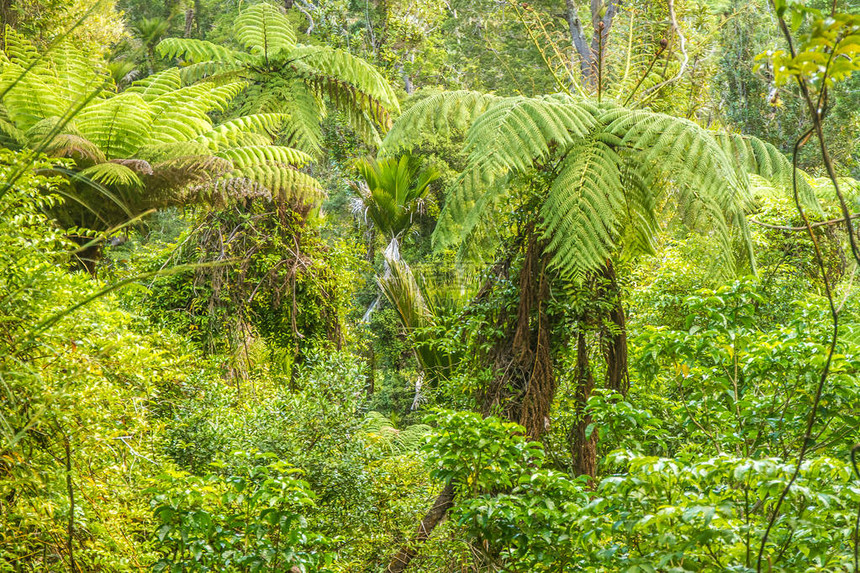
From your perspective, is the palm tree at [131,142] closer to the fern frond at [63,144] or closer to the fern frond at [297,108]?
the fern frond at [63,144]

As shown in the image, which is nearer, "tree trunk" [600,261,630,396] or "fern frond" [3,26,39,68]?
"tree trunk" [600,261,630,396]

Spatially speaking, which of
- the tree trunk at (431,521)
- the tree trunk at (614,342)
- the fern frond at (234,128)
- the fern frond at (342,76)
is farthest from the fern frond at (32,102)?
the tree trunk at (614,342)

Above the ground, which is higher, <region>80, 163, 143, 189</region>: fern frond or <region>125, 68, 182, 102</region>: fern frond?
<region>125, 68, 182, 102</region>: fern frond

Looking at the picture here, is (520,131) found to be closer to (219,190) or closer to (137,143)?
(219,190)

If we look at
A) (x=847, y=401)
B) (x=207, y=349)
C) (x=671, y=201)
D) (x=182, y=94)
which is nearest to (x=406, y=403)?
(x=207, y=349)

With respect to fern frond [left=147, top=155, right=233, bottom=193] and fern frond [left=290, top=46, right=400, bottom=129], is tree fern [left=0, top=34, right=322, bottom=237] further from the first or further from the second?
fern frond [left=290, top=46, right=400, bottom=129]

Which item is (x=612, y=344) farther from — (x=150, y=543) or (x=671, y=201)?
(x=150, y=543)

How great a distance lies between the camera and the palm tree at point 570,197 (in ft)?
9.36

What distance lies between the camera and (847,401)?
229 cm

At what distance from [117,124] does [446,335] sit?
205 cm

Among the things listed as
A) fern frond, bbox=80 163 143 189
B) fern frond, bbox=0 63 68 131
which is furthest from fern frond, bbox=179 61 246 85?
fern frond, bbox=80 163 143 189

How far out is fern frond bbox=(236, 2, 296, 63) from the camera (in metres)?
5.34

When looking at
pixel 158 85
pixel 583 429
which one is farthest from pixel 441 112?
pixel 158 85

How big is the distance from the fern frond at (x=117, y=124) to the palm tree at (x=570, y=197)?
4.46 ft
